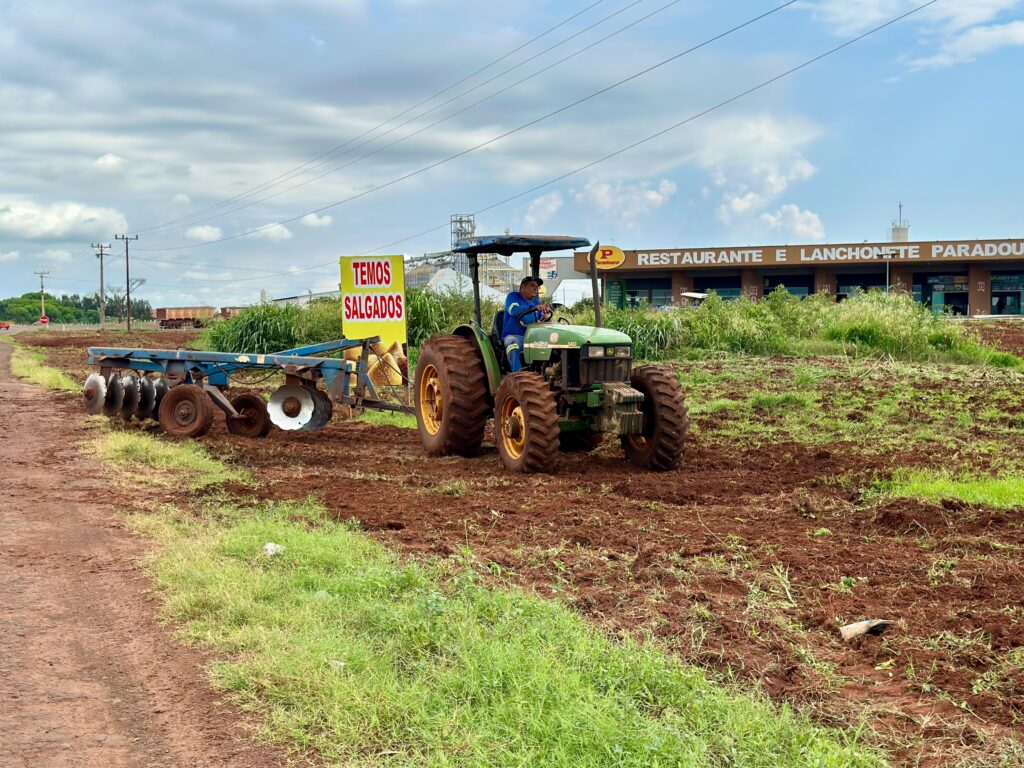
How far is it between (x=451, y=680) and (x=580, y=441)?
7.53 meters

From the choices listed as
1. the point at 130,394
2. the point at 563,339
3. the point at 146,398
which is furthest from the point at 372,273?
the point at 563,339

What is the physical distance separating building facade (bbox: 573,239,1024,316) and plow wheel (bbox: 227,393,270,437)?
150 ft

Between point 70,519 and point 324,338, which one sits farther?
point 324,338

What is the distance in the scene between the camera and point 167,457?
453 inches

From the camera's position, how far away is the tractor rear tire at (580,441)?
1193 centimetres

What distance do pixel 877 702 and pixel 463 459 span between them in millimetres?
7558

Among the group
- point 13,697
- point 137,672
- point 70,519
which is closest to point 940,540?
point 137,672

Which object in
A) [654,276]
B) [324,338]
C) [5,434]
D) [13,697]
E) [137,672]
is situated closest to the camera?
[13,697]

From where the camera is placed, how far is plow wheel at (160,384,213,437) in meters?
13.0

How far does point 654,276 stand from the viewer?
219 ft

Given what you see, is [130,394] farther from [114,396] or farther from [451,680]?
[451,680]

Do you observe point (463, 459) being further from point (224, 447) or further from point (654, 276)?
point (654, 276)

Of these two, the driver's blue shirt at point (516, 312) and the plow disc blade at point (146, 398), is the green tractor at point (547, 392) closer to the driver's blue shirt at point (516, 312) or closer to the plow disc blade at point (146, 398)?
the driver's blue shirt at point (516, 312)

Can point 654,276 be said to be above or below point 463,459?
above
